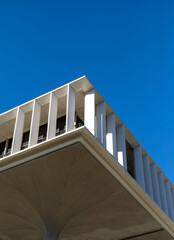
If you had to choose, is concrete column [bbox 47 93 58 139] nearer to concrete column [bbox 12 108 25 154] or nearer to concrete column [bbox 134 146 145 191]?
concrete column [bbox 12 108 25 154]

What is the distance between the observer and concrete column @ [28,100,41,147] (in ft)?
54.1

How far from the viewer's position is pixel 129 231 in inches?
787

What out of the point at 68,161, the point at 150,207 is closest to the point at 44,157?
the point at 68,161

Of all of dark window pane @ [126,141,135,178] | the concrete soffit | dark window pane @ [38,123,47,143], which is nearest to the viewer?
the concrete soffit

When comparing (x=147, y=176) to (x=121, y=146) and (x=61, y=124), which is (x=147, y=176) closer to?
(x=121, y=146)

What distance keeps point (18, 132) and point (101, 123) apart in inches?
166

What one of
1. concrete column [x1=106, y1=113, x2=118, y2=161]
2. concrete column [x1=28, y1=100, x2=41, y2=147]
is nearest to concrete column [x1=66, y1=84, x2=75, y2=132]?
concrete column [x1=28, y1=100, x2=41, y2=147]

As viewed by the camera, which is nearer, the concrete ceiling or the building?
the building

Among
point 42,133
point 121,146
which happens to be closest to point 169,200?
point 121,146

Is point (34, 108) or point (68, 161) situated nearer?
point (68, 161)

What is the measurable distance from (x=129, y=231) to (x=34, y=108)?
28.5ft

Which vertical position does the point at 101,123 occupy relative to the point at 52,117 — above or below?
below

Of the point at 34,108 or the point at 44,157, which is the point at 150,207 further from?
the point at 34,108

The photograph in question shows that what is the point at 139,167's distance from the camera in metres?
19.3
